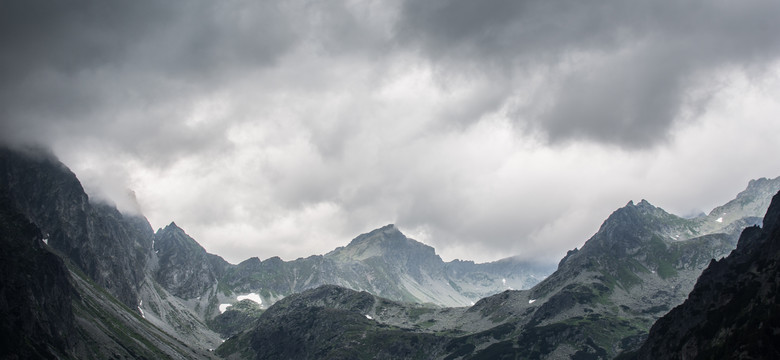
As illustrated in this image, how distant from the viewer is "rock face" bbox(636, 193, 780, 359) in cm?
11112

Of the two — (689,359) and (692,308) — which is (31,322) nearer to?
(689,359)

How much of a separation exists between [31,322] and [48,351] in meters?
17.1

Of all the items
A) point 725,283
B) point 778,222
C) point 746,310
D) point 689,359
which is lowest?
point 689,359

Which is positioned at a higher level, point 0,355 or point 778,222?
point 778,222

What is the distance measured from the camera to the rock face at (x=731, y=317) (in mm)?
111125

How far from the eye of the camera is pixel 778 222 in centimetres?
16488

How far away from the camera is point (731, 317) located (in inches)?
5650

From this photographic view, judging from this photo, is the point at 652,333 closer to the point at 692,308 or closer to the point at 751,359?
the point at 692,308

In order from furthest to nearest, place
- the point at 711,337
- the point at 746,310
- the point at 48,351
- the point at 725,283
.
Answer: the point at 48,351 < the point at 725,283 < the point at 711,337 < the point at 746,310

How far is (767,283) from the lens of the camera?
13662cm

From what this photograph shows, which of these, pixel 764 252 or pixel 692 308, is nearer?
pixel 764 252

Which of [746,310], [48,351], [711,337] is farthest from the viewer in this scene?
[48,351]

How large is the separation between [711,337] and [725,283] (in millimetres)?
43026

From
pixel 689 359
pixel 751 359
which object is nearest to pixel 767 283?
pixel 689 359
